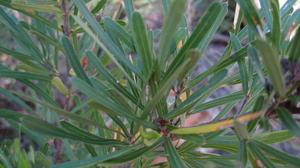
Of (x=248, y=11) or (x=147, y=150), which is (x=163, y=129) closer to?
(x=147, y=150)

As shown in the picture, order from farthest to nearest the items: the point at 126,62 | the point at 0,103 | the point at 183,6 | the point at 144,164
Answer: the point at 0,103
the point at 144,164
the point at 126,62
the point at 183,6

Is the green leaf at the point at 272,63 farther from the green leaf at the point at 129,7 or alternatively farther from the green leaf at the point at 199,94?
the green leaf at the point at 129,7

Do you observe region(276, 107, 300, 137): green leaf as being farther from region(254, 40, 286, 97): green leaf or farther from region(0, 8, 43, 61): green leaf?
region(0, 8, 43, 61): green leaf

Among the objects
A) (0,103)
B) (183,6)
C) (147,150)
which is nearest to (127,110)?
(147,150)

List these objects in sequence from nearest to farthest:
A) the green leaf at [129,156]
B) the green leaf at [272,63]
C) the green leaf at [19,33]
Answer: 1. the green leaf at [272,63]
2. the green leaf at [129,156]
3. the green leaf at [19,33]

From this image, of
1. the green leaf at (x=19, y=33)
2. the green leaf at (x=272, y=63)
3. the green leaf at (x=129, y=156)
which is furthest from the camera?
the green leaf at (x=19, y=33)

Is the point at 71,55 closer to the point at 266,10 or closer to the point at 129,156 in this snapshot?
the point at 129,156

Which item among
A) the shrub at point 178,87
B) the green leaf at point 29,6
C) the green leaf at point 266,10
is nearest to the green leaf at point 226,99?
the shrub at point 178,87
